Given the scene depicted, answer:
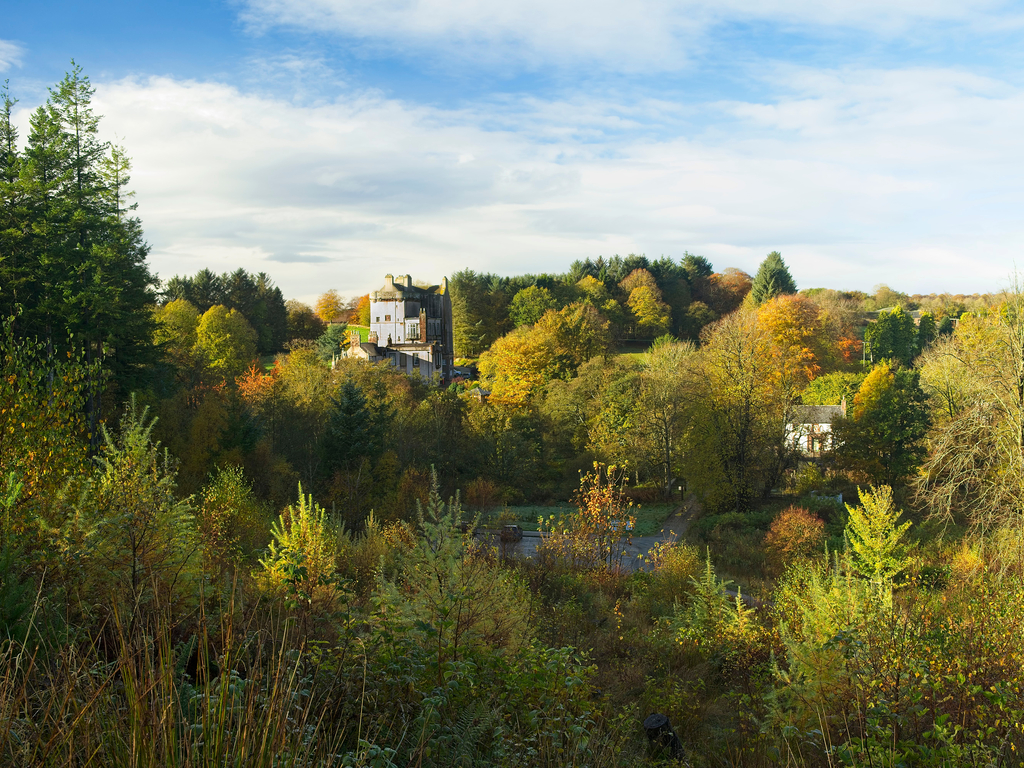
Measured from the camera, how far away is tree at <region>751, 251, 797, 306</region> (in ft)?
237

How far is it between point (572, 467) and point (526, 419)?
3943mm

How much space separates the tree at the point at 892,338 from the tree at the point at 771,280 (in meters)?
10.5

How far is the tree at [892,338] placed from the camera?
2515 inches

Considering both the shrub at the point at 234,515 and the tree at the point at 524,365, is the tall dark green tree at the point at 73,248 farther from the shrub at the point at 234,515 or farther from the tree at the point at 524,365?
the tree at the point at 524,365

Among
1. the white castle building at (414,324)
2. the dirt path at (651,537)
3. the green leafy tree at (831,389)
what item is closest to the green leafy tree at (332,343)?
the white castle building at (414,324)

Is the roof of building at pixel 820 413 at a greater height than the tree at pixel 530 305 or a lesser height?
lesser

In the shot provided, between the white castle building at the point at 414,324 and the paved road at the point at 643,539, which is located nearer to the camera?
the paved road at the point at 643,539

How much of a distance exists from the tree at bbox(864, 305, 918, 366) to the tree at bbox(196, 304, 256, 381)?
185 feet

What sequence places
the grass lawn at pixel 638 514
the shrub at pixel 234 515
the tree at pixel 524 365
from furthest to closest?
the tree at pixel 524 365 → the grass lawn at pixel 638 514 → the shrub at pixel 234 515

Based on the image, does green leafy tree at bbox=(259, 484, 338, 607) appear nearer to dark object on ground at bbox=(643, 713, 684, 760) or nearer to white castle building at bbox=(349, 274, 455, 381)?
dark object on ground at bbox=(643, 713, 684, 760)

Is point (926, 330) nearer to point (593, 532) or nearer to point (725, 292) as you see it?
point (725, 292)

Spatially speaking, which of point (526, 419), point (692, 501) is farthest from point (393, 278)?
point (692, 501)

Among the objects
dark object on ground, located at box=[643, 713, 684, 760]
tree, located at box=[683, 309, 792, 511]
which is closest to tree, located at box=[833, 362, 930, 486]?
tree, located at box=[683, 309, 792, 511]

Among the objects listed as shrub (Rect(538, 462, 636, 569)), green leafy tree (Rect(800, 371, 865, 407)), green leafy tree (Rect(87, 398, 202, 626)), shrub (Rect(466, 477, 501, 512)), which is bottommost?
shrub (Rect(466, 477, 501, 512))
